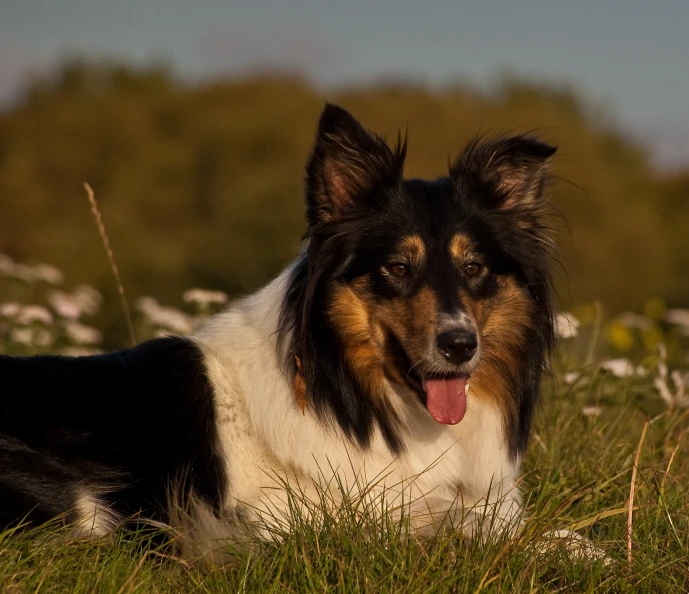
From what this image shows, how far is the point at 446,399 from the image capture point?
4562 mm

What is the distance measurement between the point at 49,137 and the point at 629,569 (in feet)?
121

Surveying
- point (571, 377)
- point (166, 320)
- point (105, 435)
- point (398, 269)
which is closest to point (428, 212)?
point (398, 269)

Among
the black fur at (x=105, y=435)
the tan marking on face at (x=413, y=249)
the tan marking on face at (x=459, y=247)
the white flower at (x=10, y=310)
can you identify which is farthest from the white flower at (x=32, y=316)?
the tan marking on face at (x=459, y=247)

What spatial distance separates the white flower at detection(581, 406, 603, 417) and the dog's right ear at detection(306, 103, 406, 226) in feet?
6.42

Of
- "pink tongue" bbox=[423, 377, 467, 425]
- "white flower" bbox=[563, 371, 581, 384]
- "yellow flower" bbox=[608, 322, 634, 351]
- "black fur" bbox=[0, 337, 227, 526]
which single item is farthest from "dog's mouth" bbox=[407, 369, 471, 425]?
"yellow flower" bbox=[608, 322, 634, 351]

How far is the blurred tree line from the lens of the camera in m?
29.3

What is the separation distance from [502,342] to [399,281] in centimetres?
65

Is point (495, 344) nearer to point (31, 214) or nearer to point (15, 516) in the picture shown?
point (15, 516)

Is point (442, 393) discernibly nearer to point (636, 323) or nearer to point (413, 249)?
point (413, 249)

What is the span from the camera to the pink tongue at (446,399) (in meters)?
4.53

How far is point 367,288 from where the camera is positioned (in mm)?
4555

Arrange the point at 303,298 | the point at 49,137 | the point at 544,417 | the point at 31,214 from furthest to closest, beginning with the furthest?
the point at 49,137, the point at 31,214, the point at 544,417, the point at 303,298

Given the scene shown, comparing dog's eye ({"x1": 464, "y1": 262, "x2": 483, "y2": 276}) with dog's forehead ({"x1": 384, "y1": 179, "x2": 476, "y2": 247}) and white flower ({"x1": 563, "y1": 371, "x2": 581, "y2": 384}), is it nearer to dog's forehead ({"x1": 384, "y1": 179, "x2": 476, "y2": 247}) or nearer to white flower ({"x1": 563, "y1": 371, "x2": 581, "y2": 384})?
dog's forehead ({"x1": 384, "y1": 179, "x2": 476, "y2": 247})

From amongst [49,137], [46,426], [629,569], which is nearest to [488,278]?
[629,569]
